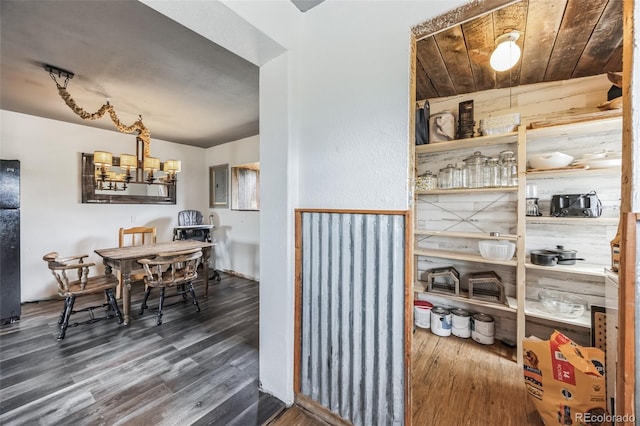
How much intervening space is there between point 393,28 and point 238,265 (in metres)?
4.26

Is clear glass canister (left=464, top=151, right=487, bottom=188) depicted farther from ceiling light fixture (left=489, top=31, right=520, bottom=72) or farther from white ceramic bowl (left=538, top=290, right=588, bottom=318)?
white ceramic bowl (left=538, top=290, right=588, bottom=318)

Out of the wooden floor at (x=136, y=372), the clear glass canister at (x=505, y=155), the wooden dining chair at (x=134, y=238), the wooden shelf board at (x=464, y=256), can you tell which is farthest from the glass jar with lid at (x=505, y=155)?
the wooden dining chair at (x=134, y=238)

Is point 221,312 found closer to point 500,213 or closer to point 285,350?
point 285,350

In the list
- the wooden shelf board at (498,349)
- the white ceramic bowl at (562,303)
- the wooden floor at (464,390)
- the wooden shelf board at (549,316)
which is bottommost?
the wooden floor at (464,390)

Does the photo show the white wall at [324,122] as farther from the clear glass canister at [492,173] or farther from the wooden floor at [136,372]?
the clear glass canister at [492,173]

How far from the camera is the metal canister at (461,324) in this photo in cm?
233

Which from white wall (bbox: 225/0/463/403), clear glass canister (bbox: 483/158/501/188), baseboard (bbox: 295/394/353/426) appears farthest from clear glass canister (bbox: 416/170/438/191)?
baseboard (bbox: 295/394/353/426)

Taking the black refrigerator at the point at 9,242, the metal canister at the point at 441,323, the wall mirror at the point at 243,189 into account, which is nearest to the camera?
the metal canister at the point at 441,323

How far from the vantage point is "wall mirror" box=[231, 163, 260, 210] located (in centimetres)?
455

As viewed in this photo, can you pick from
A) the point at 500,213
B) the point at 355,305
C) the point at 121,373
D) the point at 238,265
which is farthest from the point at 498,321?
the point at 238,265

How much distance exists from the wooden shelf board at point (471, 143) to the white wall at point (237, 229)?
2.78 metres

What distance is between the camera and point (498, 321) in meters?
2.30

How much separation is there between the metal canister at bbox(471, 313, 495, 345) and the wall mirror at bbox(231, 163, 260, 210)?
141 inches

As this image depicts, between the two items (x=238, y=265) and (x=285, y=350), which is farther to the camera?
(x=238, y=265)
